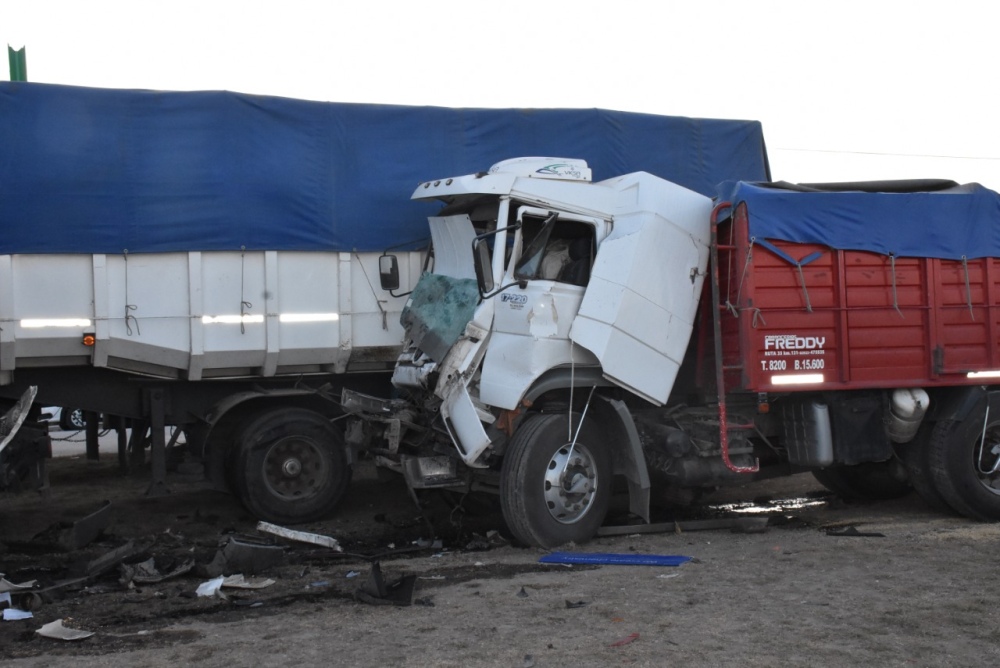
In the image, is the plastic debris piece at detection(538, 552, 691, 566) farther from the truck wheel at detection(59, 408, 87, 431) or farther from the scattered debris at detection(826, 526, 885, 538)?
the truck wheel at detection(59, 408, 87, 431)

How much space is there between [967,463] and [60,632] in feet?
24.4

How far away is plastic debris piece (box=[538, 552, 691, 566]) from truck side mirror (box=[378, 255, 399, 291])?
310cm

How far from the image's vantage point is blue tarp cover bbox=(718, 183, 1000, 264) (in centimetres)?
859

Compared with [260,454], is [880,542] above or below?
below

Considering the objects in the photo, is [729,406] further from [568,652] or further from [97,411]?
[97,411]

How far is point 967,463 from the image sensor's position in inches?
361

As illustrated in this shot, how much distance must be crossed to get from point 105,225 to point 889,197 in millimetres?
6742

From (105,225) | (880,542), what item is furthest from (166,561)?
(880,542)

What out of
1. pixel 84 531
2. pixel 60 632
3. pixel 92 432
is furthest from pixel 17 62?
pixel 60 632

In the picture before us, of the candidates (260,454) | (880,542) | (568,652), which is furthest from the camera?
(260,454)

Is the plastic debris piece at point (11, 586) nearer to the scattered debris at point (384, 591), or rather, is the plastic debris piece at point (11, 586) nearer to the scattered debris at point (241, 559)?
the scattered debris at point (241, 559)

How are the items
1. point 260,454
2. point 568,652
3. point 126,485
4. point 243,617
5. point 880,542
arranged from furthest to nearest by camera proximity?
point 126,485, point 260,454, point 880,542, point 243,617, point 568,652

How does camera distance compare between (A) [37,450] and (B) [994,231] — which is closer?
(A) [37,450]

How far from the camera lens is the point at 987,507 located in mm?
9148
